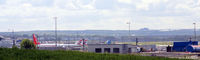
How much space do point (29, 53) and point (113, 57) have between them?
15.2ft

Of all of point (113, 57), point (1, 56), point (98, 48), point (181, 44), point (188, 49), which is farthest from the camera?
point (181, 44)

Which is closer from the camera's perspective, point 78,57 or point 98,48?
point 78,57

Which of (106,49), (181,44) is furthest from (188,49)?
(106,49)

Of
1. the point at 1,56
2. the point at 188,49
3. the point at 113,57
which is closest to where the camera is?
the point at 1,56

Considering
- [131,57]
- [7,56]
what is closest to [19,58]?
[7,56]

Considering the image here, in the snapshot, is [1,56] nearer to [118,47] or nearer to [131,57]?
[131,57]

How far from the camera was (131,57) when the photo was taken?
21.1 meters

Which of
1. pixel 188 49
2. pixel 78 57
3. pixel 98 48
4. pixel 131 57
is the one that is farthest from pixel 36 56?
pixel 188 49

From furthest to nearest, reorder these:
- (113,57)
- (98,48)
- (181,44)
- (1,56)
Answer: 1. (181,44)
2. (98,48)
3. (113,57)
4. (1,56)

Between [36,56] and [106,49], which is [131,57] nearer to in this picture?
[36,56]

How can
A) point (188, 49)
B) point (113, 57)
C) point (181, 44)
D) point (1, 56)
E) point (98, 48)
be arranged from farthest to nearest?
point (181, 44) < point (188, 49) < point (98, 48) < point (113, 57) < point (1, 56)

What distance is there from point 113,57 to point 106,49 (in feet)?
134

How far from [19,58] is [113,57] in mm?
5091

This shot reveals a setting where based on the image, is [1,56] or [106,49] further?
[106,49]
